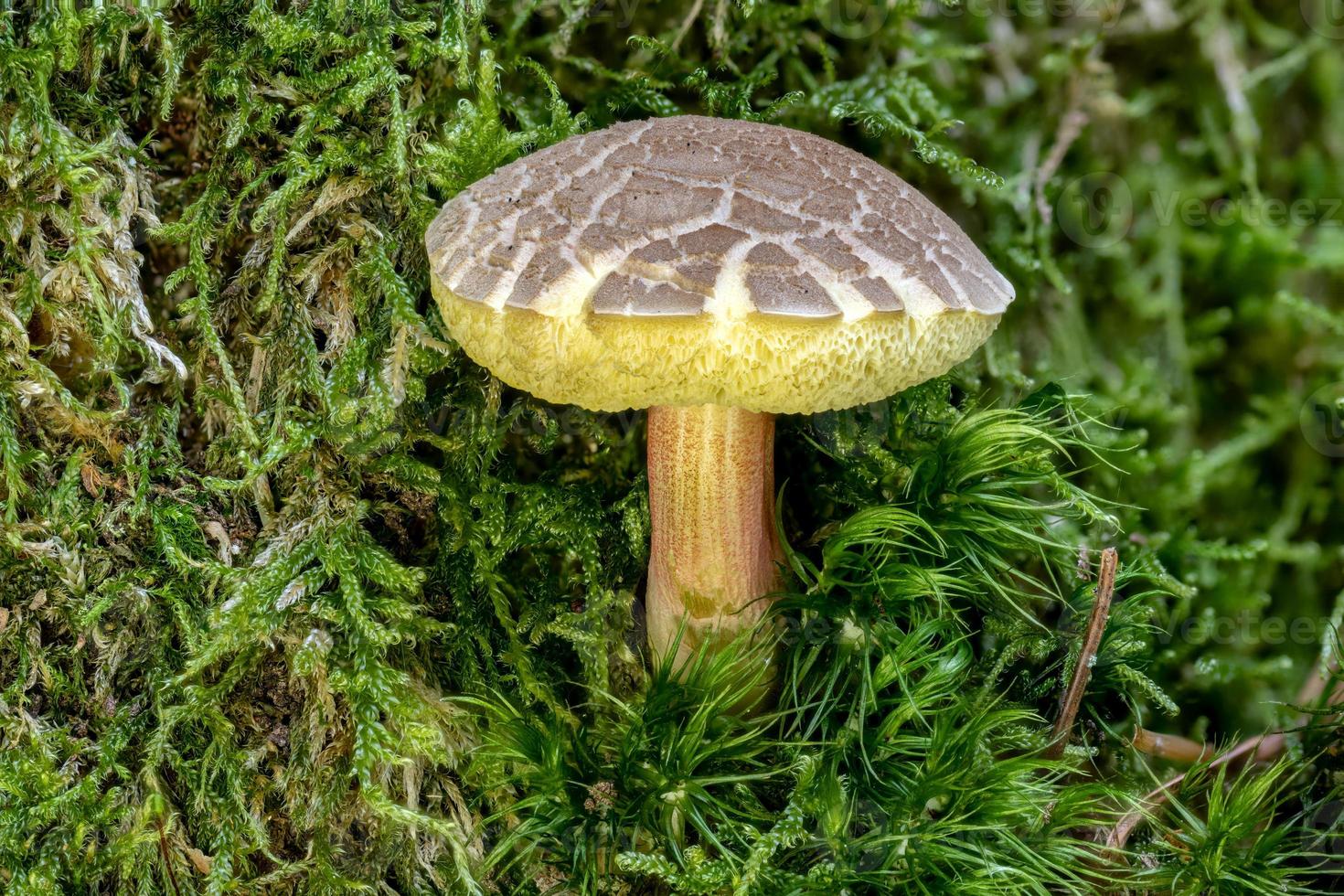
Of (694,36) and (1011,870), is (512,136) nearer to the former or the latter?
(694,36)

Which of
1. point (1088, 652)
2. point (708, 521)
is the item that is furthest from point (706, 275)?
point (1088, 652)

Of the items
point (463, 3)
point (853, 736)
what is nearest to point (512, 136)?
point (463, 3)

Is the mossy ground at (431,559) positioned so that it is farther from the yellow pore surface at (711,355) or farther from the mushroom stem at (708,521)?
the yellow pore surface at (711,355)

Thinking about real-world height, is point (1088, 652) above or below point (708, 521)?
below

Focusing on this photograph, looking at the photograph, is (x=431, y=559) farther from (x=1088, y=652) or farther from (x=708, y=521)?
(x=1088, y=652)

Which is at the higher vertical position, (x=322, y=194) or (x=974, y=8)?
(x=974, y=8)

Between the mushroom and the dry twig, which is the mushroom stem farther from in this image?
the dry twig
